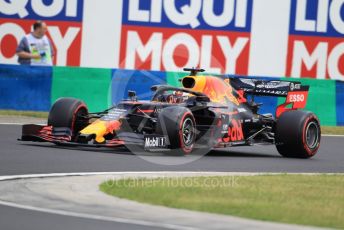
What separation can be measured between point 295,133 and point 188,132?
1932mm

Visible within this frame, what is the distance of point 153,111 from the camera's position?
50.1 ft

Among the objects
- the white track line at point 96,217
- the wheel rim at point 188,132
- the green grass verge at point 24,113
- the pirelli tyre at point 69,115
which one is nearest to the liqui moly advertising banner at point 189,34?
the green grass verge at point 24,113

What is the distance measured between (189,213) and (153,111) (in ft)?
19.7

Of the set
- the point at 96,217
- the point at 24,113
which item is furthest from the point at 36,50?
the point at 96,217

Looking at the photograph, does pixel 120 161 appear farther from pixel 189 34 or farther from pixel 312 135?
pixel 189 34

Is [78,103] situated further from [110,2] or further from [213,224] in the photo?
[110,2]

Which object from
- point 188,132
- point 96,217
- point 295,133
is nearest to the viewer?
point 96,217

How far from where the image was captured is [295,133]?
1587 centimetres

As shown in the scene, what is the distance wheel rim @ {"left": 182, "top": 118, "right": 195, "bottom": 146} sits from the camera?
14.8m

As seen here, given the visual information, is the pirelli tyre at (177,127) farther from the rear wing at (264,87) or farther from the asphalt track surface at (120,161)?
the rear wing at (264,87)

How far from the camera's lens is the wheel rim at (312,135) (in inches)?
639

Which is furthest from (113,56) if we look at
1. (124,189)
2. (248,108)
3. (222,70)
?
(124,189)

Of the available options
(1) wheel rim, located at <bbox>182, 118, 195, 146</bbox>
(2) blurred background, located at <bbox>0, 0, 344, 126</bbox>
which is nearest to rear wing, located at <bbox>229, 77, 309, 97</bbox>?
(1) wheel rim, located at <bbox>182, 118, 195, 146</bbox>

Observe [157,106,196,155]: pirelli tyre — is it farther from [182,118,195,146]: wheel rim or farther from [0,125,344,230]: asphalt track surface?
[0,125,344,230]: asphalt track surface
